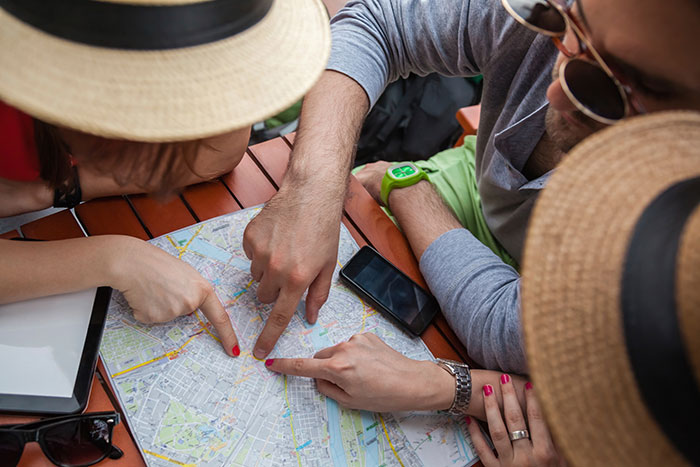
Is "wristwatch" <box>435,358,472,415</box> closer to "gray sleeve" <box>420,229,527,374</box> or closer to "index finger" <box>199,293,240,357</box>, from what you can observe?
"gray sleeve" <box>420,229,527,374</box>

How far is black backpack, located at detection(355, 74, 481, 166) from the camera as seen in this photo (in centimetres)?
221

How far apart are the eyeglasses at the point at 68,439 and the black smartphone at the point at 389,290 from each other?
0.56 metres

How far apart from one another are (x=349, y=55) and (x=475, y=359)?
2.98 ft

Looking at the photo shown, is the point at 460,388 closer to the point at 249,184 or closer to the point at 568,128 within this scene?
the point at 568,128

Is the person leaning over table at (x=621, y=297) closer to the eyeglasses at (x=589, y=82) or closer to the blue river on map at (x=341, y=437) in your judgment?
the eyeglasses at (x=589, y=82)

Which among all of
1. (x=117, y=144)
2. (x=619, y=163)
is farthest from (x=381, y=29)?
(x=619, y=163)

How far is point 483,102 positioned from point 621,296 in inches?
41.7

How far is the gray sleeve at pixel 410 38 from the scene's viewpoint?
1.34m

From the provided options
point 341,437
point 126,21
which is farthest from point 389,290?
point 126,21

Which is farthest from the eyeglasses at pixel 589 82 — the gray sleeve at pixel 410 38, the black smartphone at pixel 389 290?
the black smartphone at pixel 389 290

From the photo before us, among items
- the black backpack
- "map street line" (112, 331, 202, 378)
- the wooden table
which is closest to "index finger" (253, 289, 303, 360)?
"map street line" (112, 331, 202, 378)

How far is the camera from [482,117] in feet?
4.79

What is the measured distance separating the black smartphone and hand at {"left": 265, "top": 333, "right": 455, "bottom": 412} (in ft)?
0.35

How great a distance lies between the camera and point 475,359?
1.18 meters
